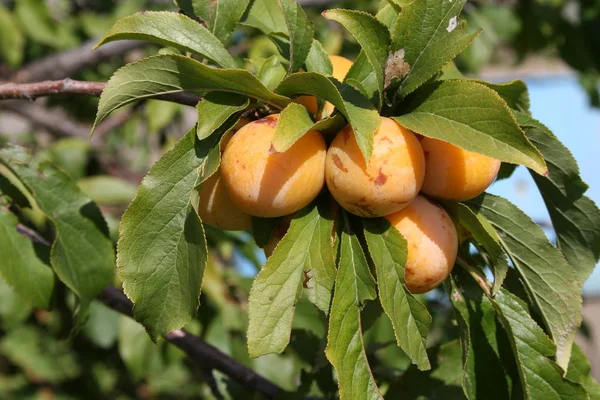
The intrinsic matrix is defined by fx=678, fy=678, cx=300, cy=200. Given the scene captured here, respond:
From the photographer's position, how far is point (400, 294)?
2.65 feet

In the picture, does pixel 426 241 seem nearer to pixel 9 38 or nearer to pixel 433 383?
pixel 433 383

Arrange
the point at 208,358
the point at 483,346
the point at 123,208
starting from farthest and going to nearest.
A: the point at 123,208 < the point at 208,358 < the point at 483,346

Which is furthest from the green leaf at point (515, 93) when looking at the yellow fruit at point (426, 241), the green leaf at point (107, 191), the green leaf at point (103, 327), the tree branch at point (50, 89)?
the green leaf at point (103, 327)

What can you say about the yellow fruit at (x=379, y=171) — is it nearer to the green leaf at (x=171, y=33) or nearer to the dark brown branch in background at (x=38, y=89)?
the green leaf at (x=171, y=33)

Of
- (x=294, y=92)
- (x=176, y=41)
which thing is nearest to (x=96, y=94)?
(x=176, y=41)

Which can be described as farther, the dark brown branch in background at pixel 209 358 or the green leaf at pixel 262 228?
the dark brown branch in background at pixel 209 358

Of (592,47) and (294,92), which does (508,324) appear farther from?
(592,47)

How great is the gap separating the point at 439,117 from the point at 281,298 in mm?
279

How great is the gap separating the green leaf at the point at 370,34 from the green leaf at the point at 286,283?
20 centimetres

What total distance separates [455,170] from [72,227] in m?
0.61

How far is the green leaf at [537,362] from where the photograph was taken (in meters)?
0.88

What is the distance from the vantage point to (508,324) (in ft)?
2.82

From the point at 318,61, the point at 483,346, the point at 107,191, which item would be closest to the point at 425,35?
the point at 318,61

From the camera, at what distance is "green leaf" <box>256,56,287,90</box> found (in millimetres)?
854
